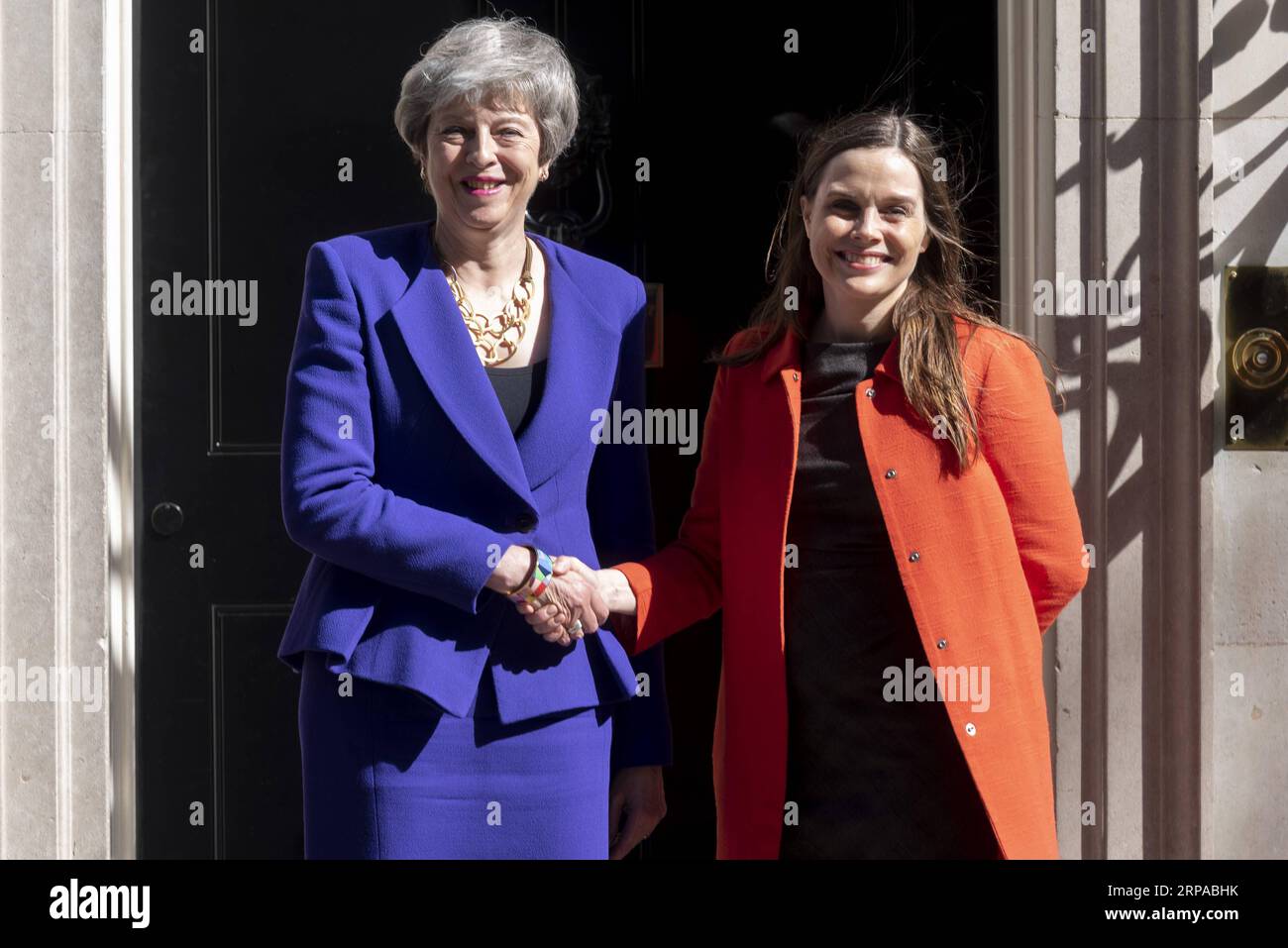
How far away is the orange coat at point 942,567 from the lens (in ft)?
7.91

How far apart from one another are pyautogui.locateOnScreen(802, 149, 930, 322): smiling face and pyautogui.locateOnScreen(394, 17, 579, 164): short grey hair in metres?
0.55

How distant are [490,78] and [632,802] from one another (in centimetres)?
144

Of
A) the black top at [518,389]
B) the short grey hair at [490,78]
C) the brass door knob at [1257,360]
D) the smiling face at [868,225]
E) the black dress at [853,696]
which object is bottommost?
the black dress at [853,696]

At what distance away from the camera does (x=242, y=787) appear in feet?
12.0

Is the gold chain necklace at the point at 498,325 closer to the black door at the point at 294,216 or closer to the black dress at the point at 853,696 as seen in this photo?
the black dress at the point at 853,696

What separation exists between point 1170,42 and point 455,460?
A: 228 centimetres

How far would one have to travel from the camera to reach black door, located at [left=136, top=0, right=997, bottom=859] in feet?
12.0

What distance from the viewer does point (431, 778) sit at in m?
2.40

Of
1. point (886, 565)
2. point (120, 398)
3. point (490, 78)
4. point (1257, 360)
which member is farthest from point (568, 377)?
point (1257, 360)

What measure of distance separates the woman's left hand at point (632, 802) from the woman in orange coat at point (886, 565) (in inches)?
6.7

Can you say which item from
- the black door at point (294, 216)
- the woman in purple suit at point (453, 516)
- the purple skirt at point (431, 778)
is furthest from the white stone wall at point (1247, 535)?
the purple skirt at point (431, 778)

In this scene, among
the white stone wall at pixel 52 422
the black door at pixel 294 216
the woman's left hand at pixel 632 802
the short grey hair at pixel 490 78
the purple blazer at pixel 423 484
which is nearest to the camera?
the purple blazer at pixel 423 484
